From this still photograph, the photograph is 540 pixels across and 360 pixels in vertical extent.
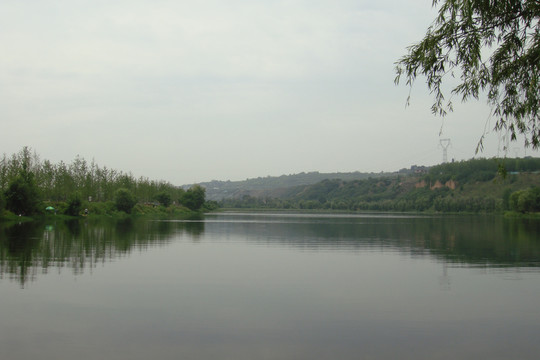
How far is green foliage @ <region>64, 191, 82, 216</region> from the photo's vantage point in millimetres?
81312

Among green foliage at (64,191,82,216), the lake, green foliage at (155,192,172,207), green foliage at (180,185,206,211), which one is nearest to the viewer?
the lake

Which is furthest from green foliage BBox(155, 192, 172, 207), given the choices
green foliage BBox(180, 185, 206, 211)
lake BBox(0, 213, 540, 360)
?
lake BBox(0, 213, 540, 360)

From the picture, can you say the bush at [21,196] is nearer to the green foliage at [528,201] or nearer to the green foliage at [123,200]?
the green foliage at [123,200]

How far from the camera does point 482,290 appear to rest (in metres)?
18.6

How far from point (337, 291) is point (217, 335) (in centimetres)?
727

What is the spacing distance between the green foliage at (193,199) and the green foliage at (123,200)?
5929cm

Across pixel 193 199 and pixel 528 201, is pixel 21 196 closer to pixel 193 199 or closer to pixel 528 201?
pixel 193 199

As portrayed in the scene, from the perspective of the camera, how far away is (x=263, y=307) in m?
15.3

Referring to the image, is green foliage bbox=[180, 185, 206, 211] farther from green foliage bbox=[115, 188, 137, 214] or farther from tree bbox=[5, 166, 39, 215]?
tree bbox=[5, 166, 39, 215]

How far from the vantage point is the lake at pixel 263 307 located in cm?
1128

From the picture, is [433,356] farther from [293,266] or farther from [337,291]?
[293,266]

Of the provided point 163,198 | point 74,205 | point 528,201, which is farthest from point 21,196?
point 528,201

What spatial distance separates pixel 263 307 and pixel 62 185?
85.2 meters

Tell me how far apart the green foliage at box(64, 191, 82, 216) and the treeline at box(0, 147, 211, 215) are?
0.16 meters
